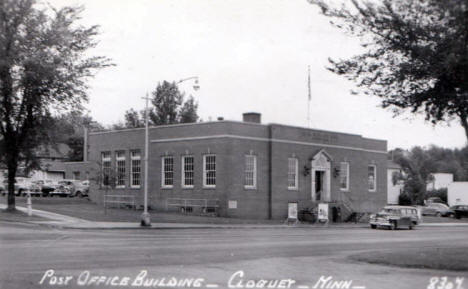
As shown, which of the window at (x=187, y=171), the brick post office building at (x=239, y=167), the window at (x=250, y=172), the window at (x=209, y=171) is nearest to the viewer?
the brick post office building at (x=239, y=167)

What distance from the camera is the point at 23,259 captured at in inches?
614

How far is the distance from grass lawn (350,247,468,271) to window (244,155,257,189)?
2595 cm

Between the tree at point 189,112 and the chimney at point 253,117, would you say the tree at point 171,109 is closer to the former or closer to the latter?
the tree at point 189,112

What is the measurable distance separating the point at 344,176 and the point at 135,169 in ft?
54.2

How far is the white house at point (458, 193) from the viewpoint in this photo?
248 feet

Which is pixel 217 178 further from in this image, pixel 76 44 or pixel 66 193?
pixel 66 193

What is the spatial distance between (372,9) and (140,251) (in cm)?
912

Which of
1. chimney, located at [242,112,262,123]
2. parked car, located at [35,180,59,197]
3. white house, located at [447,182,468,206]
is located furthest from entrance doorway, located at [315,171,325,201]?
white house, located at [447,182,468,206]

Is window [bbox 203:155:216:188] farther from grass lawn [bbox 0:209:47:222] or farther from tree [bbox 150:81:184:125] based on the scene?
tree [bbox 150:81:184:125]

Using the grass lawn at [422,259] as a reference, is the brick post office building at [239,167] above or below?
above

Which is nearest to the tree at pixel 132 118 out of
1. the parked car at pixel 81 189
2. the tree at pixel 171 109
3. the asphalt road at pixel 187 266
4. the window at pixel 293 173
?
the tree at pixel 171 109

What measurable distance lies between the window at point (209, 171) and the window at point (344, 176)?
12460 mm

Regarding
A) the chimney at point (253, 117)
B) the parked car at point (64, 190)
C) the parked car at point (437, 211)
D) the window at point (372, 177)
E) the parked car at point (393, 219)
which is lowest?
the parked car at point (437, 211)

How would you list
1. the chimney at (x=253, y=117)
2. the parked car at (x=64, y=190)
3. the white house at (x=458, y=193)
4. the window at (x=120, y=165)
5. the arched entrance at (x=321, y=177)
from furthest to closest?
the white house at (x=458, y=193), the parked car at (x=64, y=190), the window at (x=120, y=165), the arched entrance at (x=321, y=177), the chimney at (x=253, y=117)
